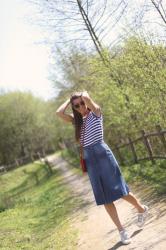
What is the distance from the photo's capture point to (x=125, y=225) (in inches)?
301

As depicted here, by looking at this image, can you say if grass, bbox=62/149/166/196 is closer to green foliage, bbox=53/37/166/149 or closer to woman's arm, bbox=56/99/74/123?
green foliage, bbox=53/37/166/149

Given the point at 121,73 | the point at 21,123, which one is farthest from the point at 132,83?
the point at 21,123

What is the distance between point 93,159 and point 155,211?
2121 mm

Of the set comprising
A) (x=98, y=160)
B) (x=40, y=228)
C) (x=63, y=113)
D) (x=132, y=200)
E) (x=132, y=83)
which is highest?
(x=132, y=83)

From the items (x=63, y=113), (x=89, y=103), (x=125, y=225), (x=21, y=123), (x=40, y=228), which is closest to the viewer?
(x=89, y=103)

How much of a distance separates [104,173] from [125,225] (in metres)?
1.70

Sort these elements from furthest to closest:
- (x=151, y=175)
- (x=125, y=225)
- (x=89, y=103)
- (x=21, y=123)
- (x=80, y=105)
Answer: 1. (x=21, y=123)
2. (x=151, y=175)
3. (x=125, y=225)
4. (x=80, y=105)
5. (x=89, y=103)

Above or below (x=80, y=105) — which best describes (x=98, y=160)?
below

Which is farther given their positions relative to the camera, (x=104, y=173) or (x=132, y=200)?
(x=132, y=200)

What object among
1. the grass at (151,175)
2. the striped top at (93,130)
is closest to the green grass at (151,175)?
the grass at (151,175)

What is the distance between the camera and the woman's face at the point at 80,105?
20.7 ft

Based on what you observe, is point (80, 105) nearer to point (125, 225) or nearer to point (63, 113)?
point (63, 113)

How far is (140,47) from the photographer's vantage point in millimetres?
10328

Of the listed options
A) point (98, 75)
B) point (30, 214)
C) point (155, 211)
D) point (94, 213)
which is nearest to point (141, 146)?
point (98, 75)
